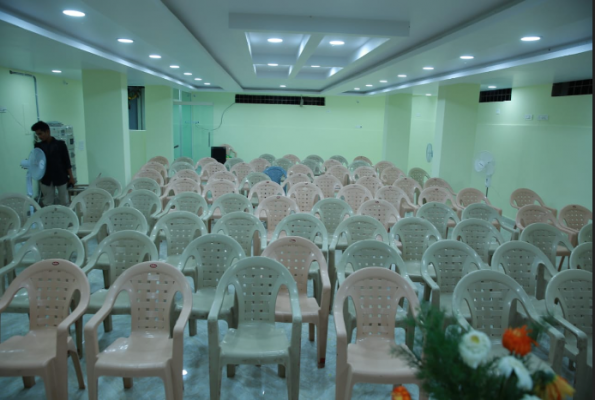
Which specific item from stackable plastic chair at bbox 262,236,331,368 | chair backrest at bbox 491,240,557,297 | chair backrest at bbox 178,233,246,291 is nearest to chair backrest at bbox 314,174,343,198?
stackable plastic chair at bbox 262,236,331,368

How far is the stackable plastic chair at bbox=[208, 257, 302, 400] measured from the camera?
2.87m

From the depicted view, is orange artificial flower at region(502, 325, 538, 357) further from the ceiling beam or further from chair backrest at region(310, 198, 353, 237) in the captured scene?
chair backrest at region(310, 198, 353, 237)

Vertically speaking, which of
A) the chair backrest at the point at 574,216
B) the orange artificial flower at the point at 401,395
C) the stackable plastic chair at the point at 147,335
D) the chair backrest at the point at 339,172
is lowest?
the stackable plastic chair at the point at 147,335

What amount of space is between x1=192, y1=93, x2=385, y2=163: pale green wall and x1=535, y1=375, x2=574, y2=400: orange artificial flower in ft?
50.8

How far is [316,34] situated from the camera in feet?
15.2

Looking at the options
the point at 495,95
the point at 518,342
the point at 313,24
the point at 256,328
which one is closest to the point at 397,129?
the point at 495,95

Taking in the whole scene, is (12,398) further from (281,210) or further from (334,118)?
(334,118)

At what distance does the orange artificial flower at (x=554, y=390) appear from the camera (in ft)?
4.30

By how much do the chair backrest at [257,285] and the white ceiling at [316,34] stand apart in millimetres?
2371

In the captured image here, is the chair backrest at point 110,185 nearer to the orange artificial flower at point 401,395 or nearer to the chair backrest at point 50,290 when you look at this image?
the chair backrest at point 50,290

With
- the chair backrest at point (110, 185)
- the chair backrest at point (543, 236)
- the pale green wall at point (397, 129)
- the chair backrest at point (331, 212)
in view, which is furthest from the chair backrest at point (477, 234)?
the pale green wall at point (397, 129)

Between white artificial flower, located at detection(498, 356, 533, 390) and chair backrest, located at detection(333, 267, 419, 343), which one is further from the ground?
white artificial flower, located at detection(498, 356, 533, 390)

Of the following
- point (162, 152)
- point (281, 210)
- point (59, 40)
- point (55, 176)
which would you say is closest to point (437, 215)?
point (281, 210)

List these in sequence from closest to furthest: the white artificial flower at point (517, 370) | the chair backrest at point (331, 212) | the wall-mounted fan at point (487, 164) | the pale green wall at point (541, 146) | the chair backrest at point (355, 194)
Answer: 1. the white artificial flower at point (517, 370)
2. the chair backrest at point (331, 212)
3. the chair backrest at point (355, 194)
4. the pale green wall at point (541, 146)
5. the wall-mounted fan at point (487, 164)
